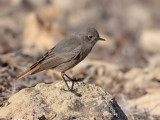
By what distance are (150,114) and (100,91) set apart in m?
1.39

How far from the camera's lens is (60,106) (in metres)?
4.45

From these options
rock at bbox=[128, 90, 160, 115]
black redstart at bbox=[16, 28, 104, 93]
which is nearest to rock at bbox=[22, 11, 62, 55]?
black redstart at bbox=[16, 28, 104, 93]

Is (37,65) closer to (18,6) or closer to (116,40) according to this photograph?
(116,40)

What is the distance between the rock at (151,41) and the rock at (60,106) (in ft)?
23.9

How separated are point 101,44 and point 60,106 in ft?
23.4

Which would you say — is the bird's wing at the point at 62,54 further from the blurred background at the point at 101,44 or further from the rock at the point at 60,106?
the rock at the point at 60,106

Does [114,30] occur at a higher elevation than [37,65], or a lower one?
higher

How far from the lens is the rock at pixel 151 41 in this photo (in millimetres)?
11945

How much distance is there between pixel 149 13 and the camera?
16.3 metres

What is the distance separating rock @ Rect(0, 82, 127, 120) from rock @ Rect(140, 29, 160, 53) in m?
7.29

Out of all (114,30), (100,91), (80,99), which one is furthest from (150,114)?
(114,30)

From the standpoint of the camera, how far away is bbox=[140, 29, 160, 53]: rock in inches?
470

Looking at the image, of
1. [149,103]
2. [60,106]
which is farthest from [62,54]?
[60,106]

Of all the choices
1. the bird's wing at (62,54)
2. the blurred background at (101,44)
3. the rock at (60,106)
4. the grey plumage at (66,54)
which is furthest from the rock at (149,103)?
the rock at (60,106)
